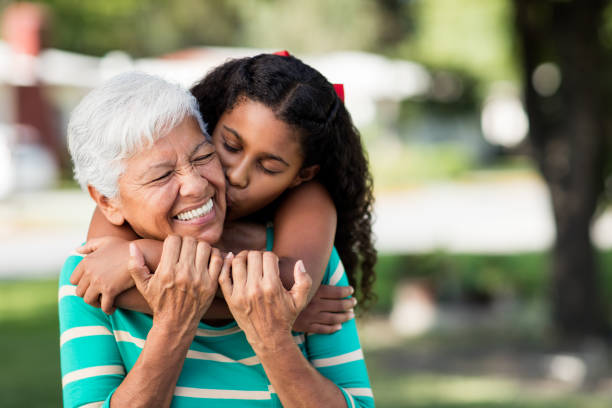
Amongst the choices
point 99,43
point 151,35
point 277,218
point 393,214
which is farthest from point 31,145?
point 151,35

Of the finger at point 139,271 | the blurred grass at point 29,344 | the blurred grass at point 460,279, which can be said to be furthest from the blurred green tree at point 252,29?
the finger at point 139,271

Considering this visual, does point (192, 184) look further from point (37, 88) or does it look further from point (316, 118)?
point (37, 88)

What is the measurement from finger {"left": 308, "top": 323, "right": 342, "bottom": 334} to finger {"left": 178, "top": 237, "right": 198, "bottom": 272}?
0.38m

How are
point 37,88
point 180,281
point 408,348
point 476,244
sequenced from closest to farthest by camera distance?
point 180,281, point 408,348, point 476,244, point 37,88

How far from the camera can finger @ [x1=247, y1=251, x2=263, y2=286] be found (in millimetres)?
1692

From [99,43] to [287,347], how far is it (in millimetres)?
33794

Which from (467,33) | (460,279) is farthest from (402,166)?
(460,279)

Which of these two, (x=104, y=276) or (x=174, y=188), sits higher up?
(x=174, y=188)

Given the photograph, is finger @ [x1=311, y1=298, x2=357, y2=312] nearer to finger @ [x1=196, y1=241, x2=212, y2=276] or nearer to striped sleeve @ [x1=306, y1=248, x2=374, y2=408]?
striped sleeve @ [x1=306, y1=248, x2=374, y2=408]

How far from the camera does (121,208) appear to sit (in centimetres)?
187

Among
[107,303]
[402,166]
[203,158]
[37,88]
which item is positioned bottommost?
[107,303]

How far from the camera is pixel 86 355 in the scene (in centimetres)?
177

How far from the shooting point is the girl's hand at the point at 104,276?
174cm

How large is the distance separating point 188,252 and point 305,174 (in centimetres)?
58
